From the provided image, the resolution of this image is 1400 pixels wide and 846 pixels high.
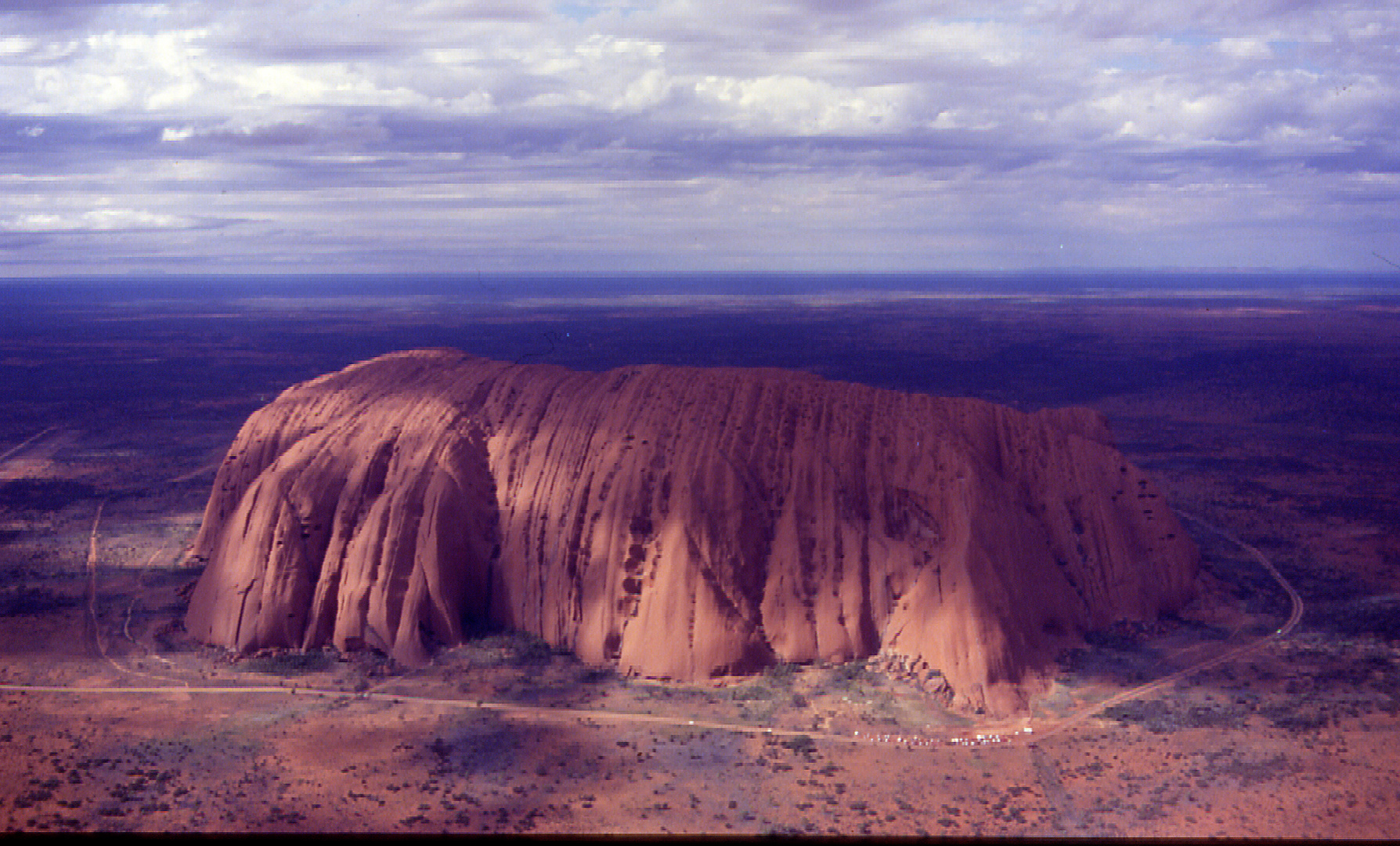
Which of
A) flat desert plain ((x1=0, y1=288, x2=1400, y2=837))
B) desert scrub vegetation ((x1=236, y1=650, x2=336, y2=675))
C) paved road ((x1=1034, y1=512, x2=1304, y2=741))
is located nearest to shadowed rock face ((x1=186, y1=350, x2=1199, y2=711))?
desert scrub vegetation ((x1=236, y1=650, x2=336, y2=675))

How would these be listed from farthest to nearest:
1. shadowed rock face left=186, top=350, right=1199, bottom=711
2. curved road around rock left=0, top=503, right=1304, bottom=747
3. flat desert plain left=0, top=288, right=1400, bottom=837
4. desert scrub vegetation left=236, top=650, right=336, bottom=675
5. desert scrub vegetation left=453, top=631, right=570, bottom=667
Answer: desert scrub vegetation left=453, top=631, right=570, bottom=667, desert scrub vegetation left=236, top=650, right=336, bottom=675, shadowed rock face left=186, top=350, right=1199, bottom=711, curved road around rock left=0, top=503, right=1304, bottom=747, flat desert plain left=0, top=288, right=1400, bottom=837

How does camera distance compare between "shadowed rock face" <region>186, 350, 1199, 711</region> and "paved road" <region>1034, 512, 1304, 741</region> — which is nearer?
"paved road" <region>1034, 512, 1304, 741</region>

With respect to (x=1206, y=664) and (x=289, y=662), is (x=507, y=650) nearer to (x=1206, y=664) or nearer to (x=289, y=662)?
(x=289, y=662)

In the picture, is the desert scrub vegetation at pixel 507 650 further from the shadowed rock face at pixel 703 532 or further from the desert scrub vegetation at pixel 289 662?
the desert scrub vegetation at pixel 289 662

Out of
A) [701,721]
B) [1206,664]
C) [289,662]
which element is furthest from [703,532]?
[1206,664]

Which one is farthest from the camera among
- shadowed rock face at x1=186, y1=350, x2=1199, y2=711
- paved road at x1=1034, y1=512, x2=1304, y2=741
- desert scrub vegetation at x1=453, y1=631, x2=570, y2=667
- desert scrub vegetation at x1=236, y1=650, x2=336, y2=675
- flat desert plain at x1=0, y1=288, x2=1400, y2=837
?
desert scrub vegetation at x1=453, y1=631, x2=570, y2=667

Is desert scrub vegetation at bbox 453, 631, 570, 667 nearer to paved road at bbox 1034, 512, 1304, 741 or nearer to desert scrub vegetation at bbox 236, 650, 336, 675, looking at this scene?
desert scrub vegetation at bbox 236, 650, 336, 675

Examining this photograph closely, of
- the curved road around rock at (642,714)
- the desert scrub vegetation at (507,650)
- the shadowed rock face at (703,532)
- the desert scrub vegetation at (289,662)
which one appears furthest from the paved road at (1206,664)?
the desert scrub vegetation at (289,662)

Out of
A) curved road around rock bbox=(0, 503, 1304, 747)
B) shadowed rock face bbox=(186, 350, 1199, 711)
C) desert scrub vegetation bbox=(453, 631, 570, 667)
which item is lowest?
curved road around rock bbox=(0, 503, 1304, 747)
